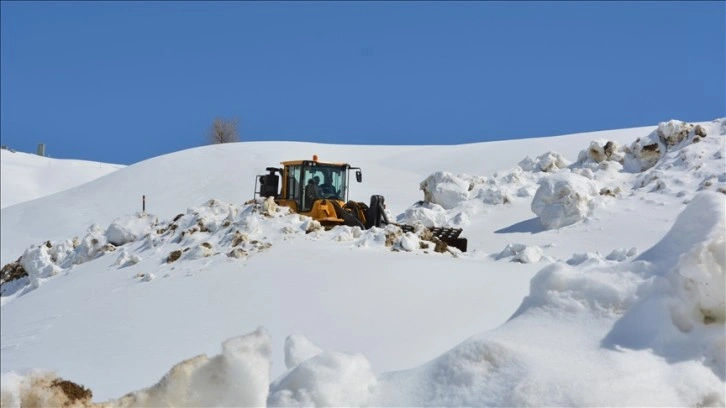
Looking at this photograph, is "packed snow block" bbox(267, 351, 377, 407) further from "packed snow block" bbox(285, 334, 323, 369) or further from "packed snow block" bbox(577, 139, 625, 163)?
"packed snow block" bbox(577, 139, 625, 163)

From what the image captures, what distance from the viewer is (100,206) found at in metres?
27.1

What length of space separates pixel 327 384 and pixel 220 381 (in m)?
0.59

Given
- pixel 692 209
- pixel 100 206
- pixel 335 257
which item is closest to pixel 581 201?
pixel 335 257

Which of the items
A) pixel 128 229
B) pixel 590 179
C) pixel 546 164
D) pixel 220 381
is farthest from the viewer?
pixel 546 164

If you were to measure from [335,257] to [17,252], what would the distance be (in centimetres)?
1407

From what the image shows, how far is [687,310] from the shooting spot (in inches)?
150

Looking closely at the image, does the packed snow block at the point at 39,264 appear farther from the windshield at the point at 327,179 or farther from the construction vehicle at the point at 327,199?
the windshield at the point at 327,179

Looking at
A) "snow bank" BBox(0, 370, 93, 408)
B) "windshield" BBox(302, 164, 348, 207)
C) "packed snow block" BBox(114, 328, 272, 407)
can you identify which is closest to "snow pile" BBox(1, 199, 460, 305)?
"windshield" BBox(302, 164, 348, 207)

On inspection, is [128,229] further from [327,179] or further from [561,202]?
[561,202]

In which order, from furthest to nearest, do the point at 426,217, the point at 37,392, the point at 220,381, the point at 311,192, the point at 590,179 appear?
1. the point at 590,179
2. the point at 426,217
3. the point at 311,192
4. the point at 220,381
5. the point at 37,392

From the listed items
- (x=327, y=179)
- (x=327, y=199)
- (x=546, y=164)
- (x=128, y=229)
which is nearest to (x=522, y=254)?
(x=327, y=199)

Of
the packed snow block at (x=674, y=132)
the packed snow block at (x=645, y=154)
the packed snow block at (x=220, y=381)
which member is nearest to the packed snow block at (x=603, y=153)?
the packed snow block at (x=645, y=154)

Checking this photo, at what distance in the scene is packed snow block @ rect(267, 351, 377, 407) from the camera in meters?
3.50

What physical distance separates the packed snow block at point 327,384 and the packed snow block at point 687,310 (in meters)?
1.11
